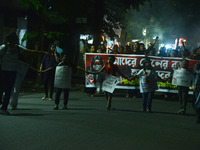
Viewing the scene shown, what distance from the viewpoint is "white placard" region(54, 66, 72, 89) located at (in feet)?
38.9

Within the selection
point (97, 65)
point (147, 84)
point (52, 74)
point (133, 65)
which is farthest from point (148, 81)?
point (97, 65)

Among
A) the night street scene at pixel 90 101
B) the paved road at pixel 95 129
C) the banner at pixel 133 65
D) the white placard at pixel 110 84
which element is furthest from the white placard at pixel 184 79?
the banner at pixel 133 65

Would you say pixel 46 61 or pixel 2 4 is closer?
pixel 46 61

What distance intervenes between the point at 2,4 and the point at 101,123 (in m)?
A: 13.2

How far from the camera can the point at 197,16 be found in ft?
151

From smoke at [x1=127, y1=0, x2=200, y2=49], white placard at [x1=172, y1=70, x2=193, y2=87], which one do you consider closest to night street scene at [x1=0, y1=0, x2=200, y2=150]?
white placard at [x1=172, y1=70, x2=193, y2=87]

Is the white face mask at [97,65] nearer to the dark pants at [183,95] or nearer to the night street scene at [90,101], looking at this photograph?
the night street scene at [90,101]

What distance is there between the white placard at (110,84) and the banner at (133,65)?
360 centimetres

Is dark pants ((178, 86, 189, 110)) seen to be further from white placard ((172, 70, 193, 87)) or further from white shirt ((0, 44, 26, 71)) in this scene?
white shirt ((0, 44, 26, 71))

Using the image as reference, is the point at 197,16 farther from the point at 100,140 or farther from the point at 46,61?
the point at 100,140

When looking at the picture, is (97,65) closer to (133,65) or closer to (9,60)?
(133,65)

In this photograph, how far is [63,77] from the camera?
11.9 meters

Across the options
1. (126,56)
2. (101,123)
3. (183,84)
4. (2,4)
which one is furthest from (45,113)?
(2,4)

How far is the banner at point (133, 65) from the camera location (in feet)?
53.2
